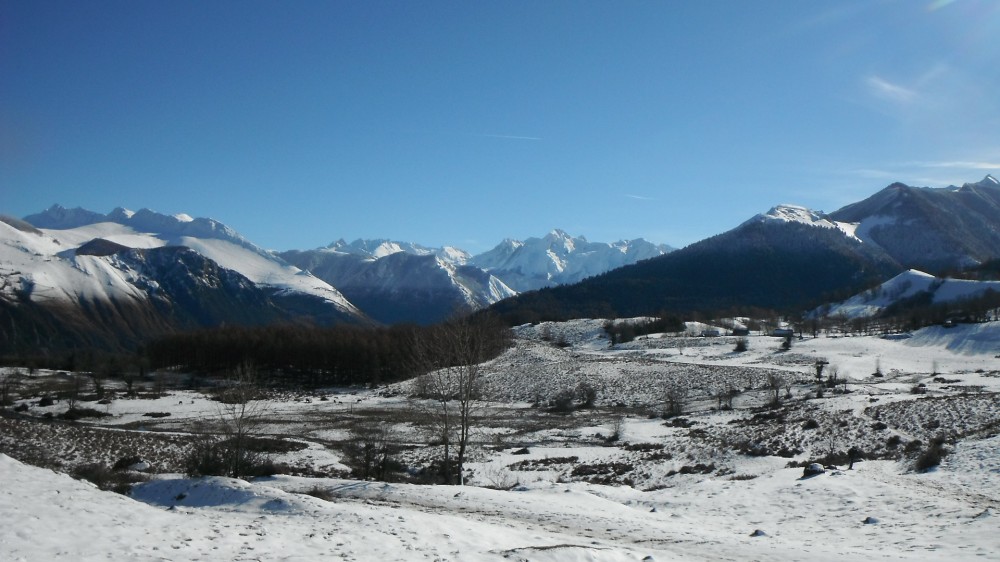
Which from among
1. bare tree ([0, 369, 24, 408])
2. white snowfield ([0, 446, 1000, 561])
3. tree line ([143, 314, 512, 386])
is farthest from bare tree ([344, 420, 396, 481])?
bare tree ([0, 369, 24, 408])

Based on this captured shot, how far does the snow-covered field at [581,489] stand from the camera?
43.3 ft

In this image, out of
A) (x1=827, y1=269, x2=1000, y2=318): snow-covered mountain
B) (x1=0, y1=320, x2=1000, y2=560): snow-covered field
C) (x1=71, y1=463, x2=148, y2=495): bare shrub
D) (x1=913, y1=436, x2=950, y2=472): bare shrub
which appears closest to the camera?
(x1=0, y1=320, x2=1000, y2=560): snow-covered field

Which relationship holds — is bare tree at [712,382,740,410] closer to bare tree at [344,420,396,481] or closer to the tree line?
bare tree at [344,420,396,481]

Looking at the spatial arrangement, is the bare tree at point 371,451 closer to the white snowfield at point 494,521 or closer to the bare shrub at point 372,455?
the bare shrub at point 372,455

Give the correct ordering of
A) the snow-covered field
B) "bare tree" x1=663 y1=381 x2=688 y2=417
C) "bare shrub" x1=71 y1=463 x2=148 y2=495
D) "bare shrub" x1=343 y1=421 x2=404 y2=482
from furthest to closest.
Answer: "bare tree" x1=663 y1=381 x2=688 y2=417 → "bare shrub" x1=343 y1=421 x2=404 y2=482 → "bare shrub" x1=71 y1=463 x2=148 y2=495 → the snow-covered field

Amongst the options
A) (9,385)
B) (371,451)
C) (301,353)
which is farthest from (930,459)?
(9,385)

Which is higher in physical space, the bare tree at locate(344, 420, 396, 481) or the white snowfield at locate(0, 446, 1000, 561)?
the white snowfield at locate(0, 446, 1000, 561)

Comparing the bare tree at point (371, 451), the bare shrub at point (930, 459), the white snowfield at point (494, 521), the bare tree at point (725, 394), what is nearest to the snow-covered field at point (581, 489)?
the white snowfield at point (494, 521)

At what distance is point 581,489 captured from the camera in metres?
24.0

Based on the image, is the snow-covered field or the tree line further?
the tree line

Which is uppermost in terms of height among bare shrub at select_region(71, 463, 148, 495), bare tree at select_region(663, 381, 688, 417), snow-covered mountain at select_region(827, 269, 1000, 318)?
snow-covered mountain at select_region(827, 269, 1000, 318)

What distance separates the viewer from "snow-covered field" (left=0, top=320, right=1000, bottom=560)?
13.2 m

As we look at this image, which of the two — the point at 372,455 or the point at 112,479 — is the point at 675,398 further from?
the point at 112,479

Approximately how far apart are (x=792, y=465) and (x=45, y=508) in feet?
95.7
